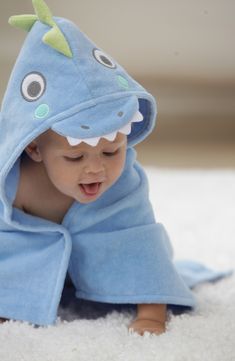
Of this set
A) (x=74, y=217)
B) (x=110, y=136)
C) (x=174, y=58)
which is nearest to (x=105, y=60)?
(x=110, y=136)

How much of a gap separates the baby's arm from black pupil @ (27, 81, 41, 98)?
1.05 ft

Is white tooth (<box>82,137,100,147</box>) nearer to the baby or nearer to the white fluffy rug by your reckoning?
the baby

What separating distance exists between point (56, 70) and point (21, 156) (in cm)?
15

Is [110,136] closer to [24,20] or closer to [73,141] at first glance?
[73,141]

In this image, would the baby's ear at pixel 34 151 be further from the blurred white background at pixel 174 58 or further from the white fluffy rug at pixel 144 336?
the blurred white background at pixel 174 58

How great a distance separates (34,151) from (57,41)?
0.15m

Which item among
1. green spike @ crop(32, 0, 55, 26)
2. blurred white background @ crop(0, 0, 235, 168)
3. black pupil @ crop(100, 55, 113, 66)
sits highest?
green spike @ crop(32, 0, 55, 26)

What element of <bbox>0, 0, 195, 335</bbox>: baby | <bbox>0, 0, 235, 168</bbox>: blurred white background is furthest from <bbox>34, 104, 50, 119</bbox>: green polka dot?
<bbox>0, 0, 235, 168</bbox>: blurred white background

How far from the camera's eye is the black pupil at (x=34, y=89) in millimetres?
837

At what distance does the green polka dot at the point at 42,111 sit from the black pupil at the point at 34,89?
0.02 metres

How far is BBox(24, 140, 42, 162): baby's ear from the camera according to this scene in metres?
0.88

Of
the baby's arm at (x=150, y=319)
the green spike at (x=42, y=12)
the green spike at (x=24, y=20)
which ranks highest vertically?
the green spike at (x=42, y=12)

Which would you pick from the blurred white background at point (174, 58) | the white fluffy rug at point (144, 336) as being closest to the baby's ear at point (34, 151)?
the white fluffy rug at point (144, 336)

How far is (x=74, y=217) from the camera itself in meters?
0.94
